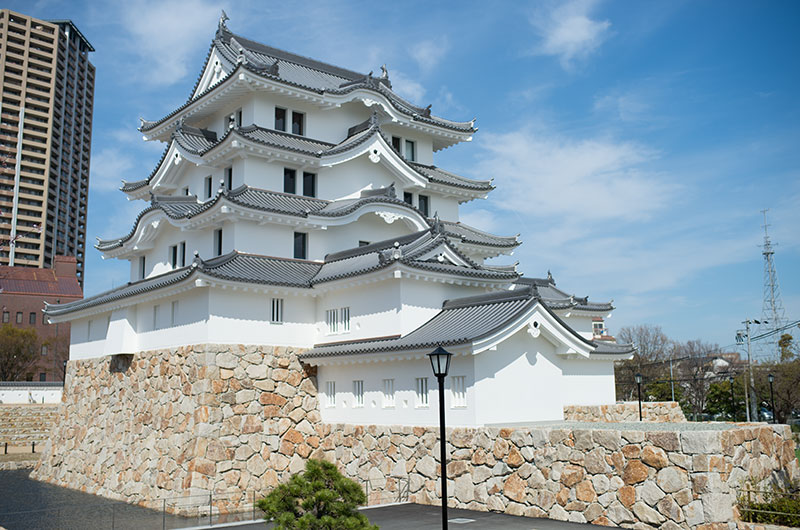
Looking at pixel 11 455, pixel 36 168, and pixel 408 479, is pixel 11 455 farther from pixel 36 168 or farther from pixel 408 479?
pixel 36 168

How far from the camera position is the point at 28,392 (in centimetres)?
4797

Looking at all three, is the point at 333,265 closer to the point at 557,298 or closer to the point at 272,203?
the point at 272,203

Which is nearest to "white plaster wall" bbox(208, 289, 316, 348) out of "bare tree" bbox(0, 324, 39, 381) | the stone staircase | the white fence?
the stone staircase

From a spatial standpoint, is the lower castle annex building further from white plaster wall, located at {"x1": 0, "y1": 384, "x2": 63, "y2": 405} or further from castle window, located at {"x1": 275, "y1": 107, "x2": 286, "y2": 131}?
white plaster wall, located at {"x1": 0, "y1": 384, "x2": 63, "y2": 405}

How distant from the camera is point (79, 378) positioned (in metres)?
28.1

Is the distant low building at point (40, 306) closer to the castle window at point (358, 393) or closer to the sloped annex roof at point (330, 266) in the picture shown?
the sloped annex roof at point (330, 266)

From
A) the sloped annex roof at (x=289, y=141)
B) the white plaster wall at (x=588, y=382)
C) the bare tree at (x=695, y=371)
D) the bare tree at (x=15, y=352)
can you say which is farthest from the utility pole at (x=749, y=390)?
the bare tree at (x=15, y=352)

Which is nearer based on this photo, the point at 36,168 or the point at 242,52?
the point at 242,52

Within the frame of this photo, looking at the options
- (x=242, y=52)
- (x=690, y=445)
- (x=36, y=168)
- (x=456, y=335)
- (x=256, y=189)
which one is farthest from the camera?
(x=36, y=168)

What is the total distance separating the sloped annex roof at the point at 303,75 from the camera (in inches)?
1065

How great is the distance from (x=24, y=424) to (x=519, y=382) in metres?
37.5

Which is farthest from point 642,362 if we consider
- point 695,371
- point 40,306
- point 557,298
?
point 40,306

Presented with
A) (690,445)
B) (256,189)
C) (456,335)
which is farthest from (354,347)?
(690,445)

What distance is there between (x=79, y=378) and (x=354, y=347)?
14.6 m
